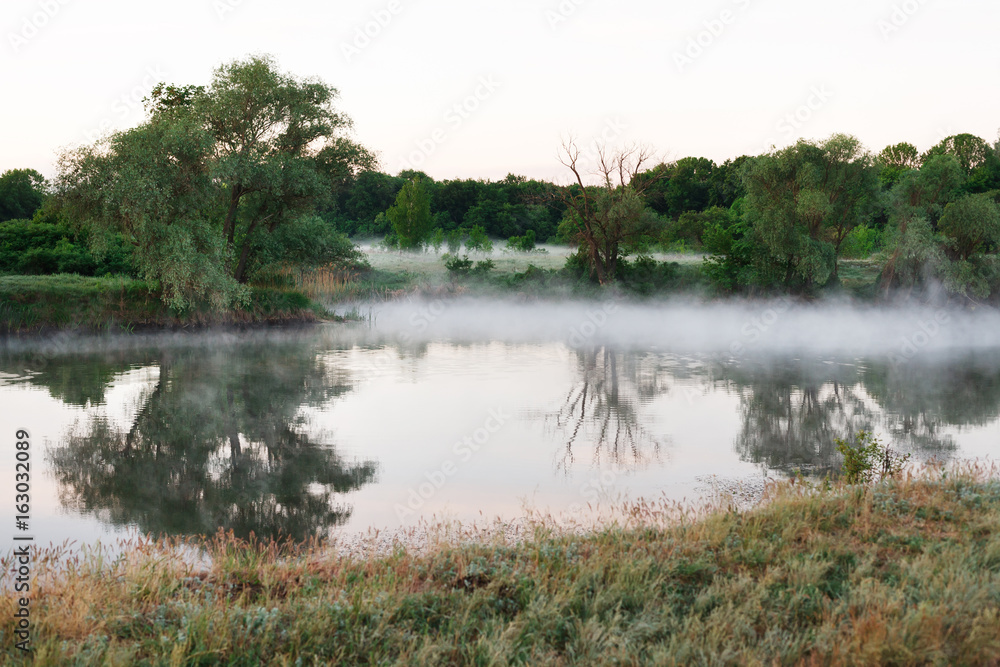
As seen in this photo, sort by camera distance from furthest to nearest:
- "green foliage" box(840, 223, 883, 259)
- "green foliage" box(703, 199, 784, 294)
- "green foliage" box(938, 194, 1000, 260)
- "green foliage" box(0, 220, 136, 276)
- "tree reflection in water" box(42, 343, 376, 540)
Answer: "green foliage" box(840, 223, 883, 259), "green foliage" box(703, 199, 784, 294), "green foliage" box(938, 194, 1000, 260), "green foliage" box(0, 220, 136, 276), "tree reflection in water" box(42, 343, 376, 540)

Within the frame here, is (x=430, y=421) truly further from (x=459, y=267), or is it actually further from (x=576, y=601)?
(x=459, y=267)

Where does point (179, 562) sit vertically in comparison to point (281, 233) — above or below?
below

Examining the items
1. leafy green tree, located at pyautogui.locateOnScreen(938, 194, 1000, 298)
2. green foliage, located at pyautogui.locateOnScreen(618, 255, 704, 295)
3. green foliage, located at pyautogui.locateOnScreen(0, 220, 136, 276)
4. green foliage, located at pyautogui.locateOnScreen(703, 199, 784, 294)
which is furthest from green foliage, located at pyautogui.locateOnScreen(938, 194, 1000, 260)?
green foliage, located at pyautogui.locateOnScreen(0, 220, 136, 276)

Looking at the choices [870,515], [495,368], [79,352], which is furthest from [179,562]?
[79,352]

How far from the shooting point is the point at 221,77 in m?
29.1

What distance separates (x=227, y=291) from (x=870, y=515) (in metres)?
23.9

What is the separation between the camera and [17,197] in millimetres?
51125

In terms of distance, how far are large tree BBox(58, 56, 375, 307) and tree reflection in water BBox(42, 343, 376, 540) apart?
11345 mm

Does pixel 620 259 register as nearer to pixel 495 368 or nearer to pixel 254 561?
pixel 495 368

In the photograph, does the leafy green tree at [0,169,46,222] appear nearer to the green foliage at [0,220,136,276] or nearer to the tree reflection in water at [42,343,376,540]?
the green foliage at [0,220,136,276]

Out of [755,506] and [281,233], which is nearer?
[755,506]

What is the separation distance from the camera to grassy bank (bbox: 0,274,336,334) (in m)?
24.4

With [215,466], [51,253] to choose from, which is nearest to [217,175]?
[51,253]

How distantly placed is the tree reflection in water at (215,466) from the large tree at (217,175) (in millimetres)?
11345
